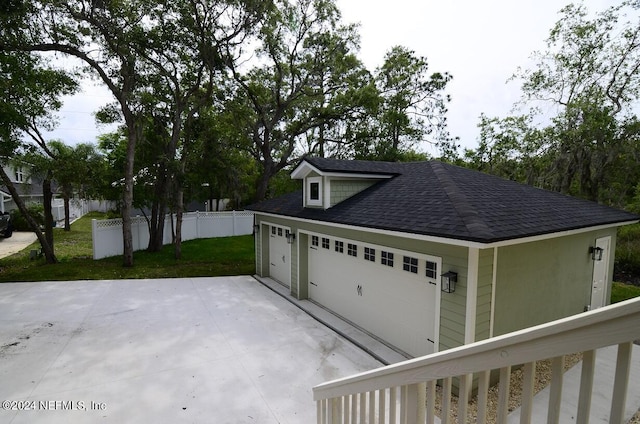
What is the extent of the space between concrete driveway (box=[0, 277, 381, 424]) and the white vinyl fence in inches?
192

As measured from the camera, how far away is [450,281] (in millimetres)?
5145

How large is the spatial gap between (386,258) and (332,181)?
2.92 metres

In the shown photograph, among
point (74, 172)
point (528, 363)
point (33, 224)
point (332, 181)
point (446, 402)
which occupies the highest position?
point (74, 172)

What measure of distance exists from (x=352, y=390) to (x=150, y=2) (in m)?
14.6

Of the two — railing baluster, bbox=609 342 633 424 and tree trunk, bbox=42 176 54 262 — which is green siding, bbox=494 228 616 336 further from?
tree trunk, bbox=42 176 54 262

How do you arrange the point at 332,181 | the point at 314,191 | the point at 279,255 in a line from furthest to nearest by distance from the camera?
the point at 279,255, the point at 314,191, the point at 332,181

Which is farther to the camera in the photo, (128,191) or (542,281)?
(128,191)

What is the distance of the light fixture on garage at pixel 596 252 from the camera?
7.19m

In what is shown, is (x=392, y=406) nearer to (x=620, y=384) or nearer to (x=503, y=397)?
(x=503, y=397)

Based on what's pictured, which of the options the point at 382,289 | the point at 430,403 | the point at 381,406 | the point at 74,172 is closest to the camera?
the point at 430,403

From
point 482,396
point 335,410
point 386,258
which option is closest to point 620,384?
point 482,396

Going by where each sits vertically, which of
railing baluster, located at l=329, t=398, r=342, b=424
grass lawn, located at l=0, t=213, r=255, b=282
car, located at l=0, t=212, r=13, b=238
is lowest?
grass lawn, located at l=0, t=213, r=255, b=282

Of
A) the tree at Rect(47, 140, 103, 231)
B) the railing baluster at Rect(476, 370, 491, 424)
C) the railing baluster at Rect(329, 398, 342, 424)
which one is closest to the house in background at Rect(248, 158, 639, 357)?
the railing baluster at Rect(329, 398, 342, 424)

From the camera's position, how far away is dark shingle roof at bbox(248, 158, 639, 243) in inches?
206
